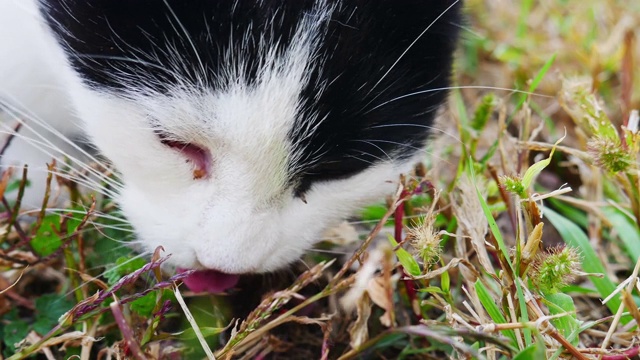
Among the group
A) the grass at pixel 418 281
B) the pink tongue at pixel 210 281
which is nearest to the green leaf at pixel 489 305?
the grass at pixel 418 281

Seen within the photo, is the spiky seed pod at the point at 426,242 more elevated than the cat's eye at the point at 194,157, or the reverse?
the cat's eye at the point at 194,157

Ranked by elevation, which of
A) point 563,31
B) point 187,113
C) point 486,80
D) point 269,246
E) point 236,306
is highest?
point 563,31

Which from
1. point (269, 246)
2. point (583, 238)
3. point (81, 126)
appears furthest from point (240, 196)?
point (583, 238)

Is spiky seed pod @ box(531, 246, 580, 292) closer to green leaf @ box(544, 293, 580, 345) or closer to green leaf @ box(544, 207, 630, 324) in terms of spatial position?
green leaf @ box(544, 293, 580, 345)

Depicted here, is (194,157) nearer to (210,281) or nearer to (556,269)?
(210,281)

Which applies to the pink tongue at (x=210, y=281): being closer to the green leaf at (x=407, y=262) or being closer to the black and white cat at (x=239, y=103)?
the black and white cat at (x=239, y=103)

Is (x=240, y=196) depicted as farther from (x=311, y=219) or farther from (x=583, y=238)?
(x=583, y=238)
